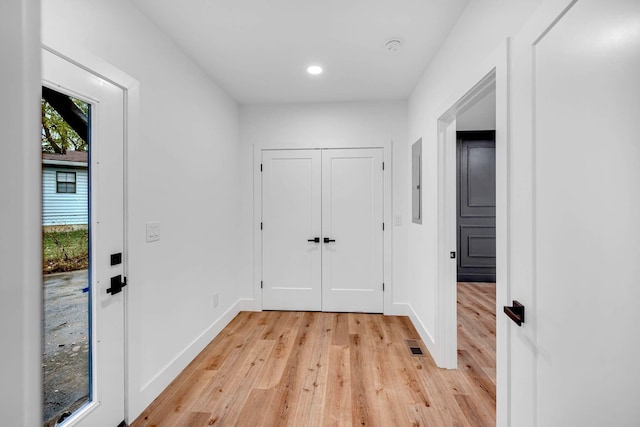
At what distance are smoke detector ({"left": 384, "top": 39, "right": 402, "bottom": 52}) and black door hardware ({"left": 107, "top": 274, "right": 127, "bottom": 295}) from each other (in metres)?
2.36

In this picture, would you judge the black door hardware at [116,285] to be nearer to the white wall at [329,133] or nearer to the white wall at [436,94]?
the white wall at [329,133]

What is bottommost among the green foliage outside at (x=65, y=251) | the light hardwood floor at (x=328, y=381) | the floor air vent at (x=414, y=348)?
the light hardwood floor at (x=328, y=381)

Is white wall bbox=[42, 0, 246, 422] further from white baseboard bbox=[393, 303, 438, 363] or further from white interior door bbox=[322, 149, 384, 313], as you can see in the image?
white baseboard bbox=[393, 303, 438, 363]

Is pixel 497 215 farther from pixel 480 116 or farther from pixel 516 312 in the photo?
pixel 480 116

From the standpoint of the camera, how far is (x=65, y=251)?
136 centimetres

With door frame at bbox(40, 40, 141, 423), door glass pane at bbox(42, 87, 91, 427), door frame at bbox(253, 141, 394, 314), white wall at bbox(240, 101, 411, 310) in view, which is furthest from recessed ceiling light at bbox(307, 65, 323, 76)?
door glass pane at bbox(42, 87, 91, 427)

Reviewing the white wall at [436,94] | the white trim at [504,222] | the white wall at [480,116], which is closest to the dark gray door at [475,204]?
the white wall at [480,116]

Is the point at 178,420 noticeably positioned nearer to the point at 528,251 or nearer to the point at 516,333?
the point at 516,333

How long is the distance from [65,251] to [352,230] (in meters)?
2.58

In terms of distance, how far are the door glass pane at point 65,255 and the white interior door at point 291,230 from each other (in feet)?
6.88

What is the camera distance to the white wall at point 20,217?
306mm

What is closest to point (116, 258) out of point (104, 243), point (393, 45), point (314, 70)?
point (104, 243)

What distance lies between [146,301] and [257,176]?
195cm

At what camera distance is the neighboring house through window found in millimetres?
1318
